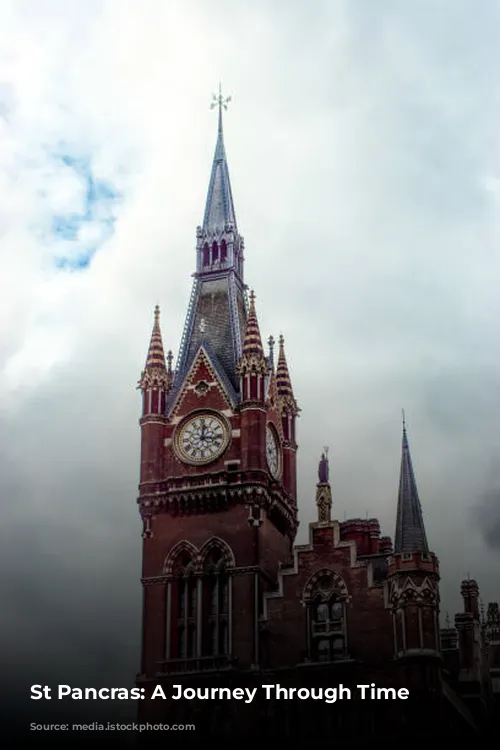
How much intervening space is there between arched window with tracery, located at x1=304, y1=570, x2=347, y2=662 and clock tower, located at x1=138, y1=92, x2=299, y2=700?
298cm

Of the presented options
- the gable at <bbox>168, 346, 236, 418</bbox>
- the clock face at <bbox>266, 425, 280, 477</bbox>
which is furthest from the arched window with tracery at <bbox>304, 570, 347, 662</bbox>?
the gable at <bbox>168, 346, 236, 418</bbox>

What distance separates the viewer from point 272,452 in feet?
232

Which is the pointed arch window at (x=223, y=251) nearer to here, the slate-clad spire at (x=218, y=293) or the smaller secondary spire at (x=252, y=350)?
the slate-clad spire at (x=218, y=293)

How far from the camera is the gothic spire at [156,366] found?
70938 millimetres

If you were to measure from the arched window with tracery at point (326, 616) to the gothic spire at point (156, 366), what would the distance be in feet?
52.2

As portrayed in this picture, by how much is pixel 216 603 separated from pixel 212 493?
19.7ft

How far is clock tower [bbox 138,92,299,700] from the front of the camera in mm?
63812

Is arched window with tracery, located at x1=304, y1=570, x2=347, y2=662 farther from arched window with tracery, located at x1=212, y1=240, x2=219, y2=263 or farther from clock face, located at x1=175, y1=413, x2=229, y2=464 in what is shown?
arched window with tracery, located at x1=212, y1=240, x2=219, y2=263

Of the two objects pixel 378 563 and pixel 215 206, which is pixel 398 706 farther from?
pixel 215 206

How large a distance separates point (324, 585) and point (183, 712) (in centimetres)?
988

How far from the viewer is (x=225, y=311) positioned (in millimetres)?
74562

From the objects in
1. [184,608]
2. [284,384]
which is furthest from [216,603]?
[284,384]

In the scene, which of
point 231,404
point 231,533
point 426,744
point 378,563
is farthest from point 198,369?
point 426,744

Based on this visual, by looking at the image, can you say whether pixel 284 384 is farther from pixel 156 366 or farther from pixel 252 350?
pixel 156 366
